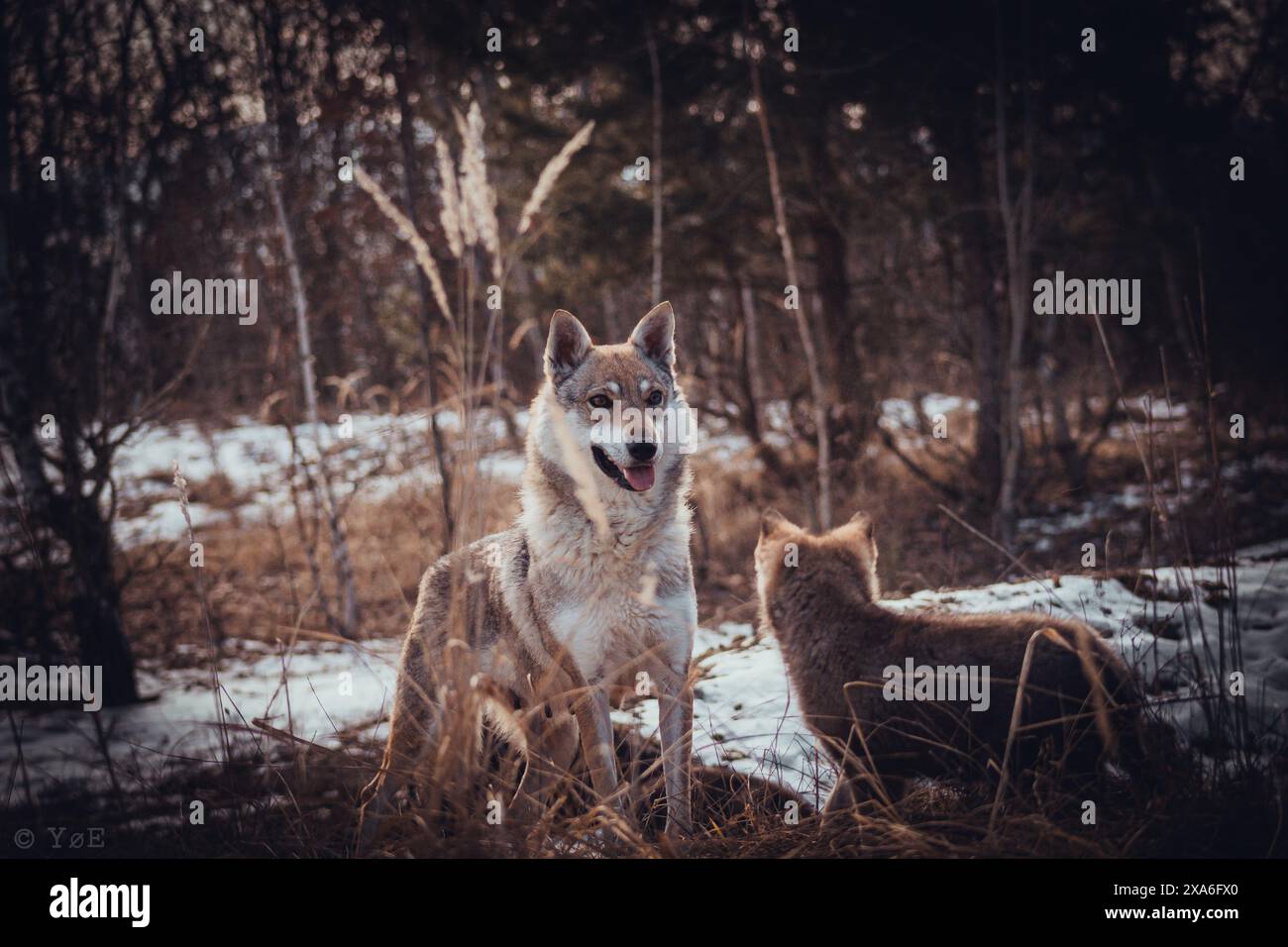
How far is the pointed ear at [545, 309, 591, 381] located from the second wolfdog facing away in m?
1.29

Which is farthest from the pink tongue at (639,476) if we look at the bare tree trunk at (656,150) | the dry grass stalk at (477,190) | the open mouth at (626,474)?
the bare tree trunk at (656,150)

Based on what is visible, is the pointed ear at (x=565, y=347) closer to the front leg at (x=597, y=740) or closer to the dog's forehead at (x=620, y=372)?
the dog's forehead at (x=620, y=372)

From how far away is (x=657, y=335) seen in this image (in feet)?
9.31

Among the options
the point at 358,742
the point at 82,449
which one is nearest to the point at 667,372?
the point at 358,742

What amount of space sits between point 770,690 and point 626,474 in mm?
1590

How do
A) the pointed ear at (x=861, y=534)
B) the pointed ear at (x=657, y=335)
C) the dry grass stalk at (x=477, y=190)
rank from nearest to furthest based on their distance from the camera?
1. the dry grass stalk at (x=477, y=190)
2. the pointed ear at (x=657, y=335)
3. the pointed ear at (x=861, y=534)

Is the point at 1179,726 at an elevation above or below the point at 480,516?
below

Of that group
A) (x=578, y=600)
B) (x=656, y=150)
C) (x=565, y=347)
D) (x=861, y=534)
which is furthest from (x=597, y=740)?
(x=656, y=150)

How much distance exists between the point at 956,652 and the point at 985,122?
637cm

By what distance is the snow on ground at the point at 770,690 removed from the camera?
263 centimetres

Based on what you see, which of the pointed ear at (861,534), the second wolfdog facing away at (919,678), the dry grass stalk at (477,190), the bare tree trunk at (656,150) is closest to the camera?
the second wolfdog facing away at (919,678)

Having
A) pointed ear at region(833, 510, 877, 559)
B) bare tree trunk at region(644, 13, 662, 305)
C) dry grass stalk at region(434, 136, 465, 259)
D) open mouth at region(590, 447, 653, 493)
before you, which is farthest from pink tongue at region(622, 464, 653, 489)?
bare tree trunk at region(644, 13, 662, 305)

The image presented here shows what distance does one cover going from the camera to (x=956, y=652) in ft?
8.36
